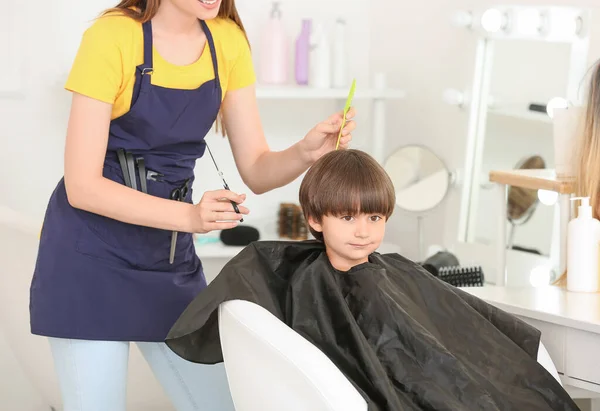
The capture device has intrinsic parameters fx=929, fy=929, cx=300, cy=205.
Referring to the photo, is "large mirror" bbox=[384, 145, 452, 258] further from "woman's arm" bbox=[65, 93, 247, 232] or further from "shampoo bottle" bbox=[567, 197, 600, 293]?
"woman's arm" bbox=[65, 93, 247, 232]

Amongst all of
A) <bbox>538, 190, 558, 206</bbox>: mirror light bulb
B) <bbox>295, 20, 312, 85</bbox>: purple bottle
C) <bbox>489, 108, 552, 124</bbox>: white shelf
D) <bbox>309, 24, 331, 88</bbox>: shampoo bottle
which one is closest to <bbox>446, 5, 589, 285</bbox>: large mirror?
<bbox>489, 108, 552, 124</bbox>: white shelf

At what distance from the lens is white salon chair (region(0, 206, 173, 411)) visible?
8.34ft

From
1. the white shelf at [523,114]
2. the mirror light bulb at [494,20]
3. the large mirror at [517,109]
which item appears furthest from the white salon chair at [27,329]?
the mirror light bulb at [494,20]

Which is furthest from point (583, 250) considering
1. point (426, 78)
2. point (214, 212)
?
point (426, 78)

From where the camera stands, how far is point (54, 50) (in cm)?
339

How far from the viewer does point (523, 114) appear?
277 cm

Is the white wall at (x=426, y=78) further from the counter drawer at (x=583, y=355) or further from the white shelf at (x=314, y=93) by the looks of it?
the counter drawer at (x=583, y=355)

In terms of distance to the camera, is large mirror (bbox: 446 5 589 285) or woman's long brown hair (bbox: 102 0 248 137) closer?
woman's long brown hair (bbox: 102 0 248 137)

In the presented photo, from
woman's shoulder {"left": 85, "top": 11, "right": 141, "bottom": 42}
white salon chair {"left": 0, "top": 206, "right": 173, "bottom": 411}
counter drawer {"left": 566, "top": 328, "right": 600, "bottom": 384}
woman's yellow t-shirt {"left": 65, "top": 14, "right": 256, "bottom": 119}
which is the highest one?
woman's shoulder {"left": 85, "top": 11, "right": 141, "bottom": 42}

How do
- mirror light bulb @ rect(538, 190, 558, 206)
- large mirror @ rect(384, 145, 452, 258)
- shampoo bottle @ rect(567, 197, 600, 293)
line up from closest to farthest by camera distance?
1. shampoo bottle @ rect(567, 197, 600, 293)
2. mirror light bulb @ rect(538, 190, 558, 206)
3. large mirror @ rect(384, 145, 452, 258)

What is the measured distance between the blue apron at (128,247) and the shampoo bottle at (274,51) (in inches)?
69.5

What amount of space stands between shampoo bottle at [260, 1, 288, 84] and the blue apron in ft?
5.79

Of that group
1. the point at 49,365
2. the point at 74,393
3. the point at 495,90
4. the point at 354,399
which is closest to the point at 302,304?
the point at 354,399

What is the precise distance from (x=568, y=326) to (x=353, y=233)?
18.6 inches
